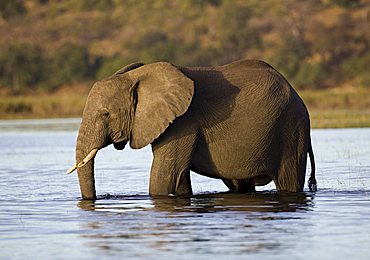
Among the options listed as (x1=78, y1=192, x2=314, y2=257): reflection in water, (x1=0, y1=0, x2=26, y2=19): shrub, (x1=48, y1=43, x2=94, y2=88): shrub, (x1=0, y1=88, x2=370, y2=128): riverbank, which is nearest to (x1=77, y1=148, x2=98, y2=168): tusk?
(x1=78, y1=192, x2=314, y2=257): reflection in water

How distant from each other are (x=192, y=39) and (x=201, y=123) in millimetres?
48662

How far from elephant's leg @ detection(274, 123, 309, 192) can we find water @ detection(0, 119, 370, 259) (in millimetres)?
219

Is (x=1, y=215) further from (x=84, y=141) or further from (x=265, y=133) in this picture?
(x=265, y=133)

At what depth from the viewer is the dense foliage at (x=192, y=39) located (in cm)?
5450

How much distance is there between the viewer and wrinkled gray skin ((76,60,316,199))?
481 inches

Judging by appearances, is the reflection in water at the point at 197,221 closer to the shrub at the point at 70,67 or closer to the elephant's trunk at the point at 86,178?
the elephant's trunk at the point at 86,178

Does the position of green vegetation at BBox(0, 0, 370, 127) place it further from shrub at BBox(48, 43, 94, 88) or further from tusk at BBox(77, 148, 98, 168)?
tusk at BBox(77, 148, 98, 168)

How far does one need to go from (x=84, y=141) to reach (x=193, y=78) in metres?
1.40

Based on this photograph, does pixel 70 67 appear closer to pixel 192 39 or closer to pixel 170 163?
pixel 192 39

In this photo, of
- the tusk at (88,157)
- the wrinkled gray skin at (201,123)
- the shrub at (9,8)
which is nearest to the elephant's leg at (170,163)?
the wrinkled gray skin at (201,123)

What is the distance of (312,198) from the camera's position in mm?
12484

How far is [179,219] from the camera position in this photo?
10.7 metres

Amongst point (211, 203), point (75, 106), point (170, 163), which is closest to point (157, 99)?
point (170, 163)

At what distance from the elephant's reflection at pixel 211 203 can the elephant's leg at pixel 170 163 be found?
0.14 m
